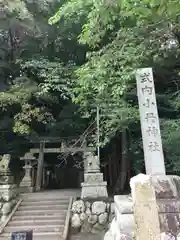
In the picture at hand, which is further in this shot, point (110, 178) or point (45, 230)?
point (110, 178)

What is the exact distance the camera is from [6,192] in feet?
29.9

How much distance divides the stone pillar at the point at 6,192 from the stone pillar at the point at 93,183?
2.31 meters

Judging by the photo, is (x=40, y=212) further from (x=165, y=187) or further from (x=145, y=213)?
(x=145, y=213)

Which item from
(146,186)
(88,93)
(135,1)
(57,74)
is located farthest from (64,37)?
(146,186)

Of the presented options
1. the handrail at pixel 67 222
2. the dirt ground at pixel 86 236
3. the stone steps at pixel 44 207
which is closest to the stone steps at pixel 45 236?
the handrail at pixel 67 222

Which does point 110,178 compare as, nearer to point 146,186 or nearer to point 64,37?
point 64,37

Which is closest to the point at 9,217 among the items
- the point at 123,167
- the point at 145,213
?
the point at 123,167

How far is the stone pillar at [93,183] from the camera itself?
29.5ft

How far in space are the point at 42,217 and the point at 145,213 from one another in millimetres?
5715

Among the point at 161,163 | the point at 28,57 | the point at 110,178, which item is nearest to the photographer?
the point at 161,163

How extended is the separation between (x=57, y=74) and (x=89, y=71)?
11.7 ft

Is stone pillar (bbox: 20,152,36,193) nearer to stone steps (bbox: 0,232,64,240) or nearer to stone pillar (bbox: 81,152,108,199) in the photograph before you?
stone pillar (bbox: 81,152,108,199)

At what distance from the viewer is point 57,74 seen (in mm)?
10523

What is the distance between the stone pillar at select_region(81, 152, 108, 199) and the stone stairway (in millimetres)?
702
